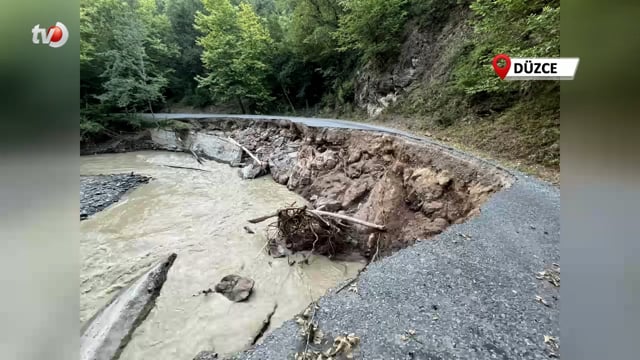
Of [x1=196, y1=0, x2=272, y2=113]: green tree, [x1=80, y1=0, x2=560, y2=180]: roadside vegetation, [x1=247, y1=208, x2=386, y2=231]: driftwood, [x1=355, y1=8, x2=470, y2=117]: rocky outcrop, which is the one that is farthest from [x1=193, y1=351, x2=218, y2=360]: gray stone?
[x1=355, y1=8, x2=470, y2=117]: rocky outcrop

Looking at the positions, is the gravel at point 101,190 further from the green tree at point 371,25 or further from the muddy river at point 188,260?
the green tree at point 371,25

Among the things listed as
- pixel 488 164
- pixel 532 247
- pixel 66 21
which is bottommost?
pixel 532 247

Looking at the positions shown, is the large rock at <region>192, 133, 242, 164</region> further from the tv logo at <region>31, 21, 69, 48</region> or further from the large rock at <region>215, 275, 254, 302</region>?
the tv logo at <region>31, 21, 69, 48</region>

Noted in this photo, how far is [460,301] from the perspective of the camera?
1.71m

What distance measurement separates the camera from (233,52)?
9.11ft

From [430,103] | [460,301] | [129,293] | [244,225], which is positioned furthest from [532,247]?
[129,293]

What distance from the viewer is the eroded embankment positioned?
2.99 meters

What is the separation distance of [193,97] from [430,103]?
307 cm

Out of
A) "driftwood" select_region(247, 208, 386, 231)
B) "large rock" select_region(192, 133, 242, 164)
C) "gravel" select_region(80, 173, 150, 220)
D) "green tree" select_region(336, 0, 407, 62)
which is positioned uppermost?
"green tree" select_region(336, 0, 407, 62)

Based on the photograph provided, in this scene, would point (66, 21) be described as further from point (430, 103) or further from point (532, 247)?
point (430, 103)

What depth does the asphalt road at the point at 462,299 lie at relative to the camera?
148 centimetres

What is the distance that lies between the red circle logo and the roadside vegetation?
1.75 feet

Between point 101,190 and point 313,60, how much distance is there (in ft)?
9.88

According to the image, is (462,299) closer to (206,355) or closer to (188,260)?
(206,355)
